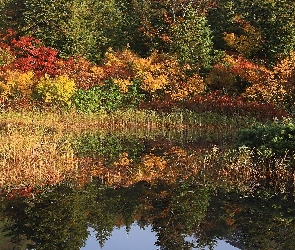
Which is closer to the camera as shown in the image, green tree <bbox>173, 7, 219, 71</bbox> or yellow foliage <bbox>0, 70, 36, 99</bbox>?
yellow foliage <bbox>0, 70, 36, 99</bbox>

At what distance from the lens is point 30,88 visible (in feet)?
60.4

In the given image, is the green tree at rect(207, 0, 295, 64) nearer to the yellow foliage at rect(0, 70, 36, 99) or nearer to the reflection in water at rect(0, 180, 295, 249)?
A: the yellow foliage at rect(0, 70, 36, 99)

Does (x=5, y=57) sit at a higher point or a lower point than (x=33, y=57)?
higher

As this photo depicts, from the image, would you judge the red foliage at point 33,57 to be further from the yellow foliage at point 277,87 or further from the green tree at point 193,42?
the yellow foliage at point 277,87

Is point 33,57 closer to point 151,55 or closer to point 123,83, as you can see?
point 123,83

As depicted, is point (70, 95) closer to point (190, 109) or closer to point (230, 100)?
point (190, 109)

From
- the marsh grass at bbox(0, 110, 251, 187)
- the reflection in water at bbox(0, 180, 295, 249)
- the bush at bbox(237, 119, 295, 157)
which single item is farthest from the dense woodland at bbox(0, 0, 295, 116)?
the reflection in water at bbox(0, 180, 295, 249)

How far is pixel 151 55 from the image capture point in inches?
838

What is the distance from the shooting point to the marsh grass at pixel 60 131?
9.92 m

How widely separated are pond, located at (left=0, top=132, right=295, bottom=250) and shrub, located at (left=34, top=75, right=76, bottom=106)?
690 cm

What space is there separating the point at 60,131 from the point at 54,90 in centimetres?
343

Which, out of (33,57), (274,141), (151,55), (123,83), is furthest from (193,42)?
(274,141)

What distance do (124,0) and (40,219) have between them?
2070 cm

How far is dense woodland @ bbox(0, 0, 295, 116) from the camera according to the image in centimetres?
1812
